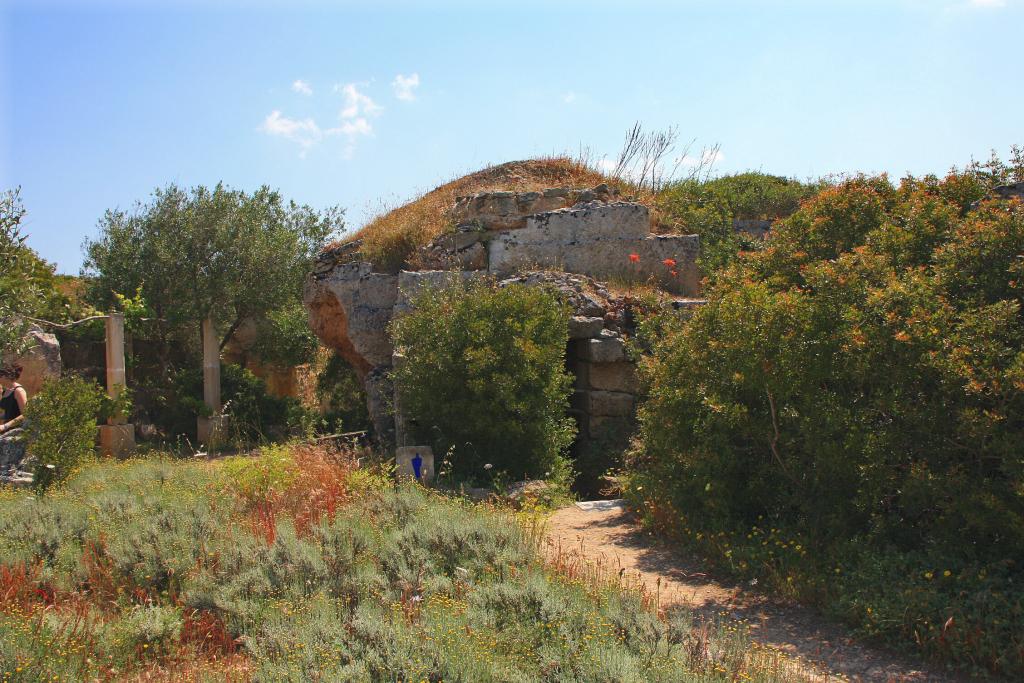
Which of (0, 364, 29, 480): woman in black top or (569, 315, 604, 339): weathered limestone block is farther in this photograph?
(569, 315, 604, 339): weathered limestone block

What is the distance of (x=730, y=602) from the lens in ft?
19.1

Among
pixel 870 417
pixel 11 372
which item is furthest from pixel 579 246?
pixel 11 372

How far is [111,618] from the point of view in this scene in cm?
536

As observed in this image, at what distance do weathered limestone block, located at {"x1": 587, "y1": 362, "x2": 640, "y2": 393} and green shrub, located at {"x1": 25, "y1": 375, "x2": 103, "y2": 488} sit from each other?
6.52 metres

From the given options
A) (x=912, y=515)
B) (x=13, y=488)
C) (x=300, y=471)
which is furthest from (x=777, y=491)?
(x=13, y=488)

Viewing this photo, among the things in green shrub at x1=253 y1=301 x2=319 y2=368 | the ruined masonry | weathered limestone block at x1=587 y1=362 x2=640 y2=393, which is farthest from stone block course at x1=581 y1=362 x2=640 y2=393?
green shrub at x1=253 y1=301 x2=319 y2=368

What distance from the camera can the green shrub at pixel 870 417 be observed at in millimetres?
4809

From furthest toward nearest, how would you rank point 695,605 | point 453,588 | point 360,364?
point 360,364 < point 695,605 < point 453,588

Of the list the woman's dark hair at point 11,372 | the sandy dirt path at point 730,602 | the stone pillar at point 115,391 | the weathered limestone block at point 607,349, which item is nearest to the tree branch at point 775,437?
the sandy dirt path at point 730,602

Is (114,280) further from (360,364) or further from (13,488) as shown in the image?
(13,488)

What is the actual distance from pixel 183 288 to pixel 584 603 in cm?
1605

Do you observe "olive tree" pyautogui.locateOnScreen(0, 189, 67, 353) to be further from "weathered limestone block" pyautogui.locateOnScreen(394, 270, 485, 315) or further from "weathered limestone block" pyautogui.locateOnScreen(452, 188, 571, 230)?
"weathered limestone block" pyautogui.locateOnScreen(452, 188, 571, 230)

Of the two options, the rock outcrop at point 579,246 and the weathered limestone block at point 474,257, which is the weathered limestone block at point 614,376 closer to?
the rock outcrop at point 579,246

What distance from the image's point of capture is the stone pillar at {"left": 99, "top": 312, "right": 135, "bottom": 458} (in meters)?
14.9
